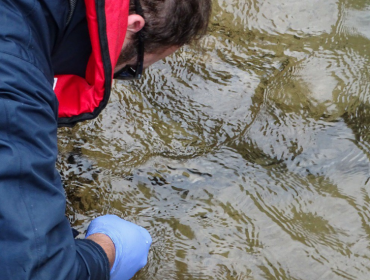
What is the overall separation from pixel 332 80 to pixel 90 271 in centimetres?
199

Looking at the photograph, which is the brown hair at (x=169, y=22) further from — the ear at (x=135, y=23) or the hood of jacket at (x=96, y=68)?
the hood of jacket at (x=96, y=68)

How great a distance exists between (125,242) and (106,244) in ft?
0.32

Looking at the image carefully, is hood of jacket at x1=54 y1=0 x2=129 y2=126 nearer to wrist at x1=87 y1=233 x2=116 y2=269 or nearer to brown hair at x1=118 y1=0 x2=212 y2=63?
brown hair at x1=118 y1=0 x2=212 y2=63

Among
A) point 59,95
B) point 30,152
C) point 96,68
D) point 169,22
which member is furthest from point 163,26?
point 30,152

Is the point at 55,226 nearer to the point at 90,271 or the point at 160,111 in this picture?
the point at 90,271

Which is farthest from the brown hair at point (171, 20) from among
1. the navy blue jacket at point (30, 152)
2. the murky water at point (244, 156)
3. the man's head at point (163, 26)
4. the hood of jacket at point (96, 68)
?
the murky water at point (244, 156)

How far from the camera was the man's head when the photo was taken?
1.61 m

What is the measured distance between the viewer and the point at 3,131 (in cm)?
116

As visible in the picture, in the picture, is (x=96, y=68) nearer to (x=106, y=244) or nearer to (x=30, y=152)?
(x=30, y=152)

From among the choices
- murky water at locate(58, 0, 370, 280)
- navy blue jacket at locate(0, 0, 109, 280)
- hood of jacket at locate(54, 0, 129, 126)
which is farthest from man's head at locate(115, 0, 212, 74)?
murky water at locate(58, 0, 370, 280)

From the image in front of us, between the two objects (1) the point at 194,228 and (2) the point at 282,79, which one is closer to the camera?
(1) the point at 194,228

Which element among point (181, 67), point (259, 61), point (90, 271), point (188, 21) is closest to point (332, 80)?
point (259, 61)

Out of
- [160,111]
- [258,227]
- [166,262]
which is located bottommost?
[166,262]

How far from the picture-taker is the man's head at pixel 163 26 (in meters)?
1.61
